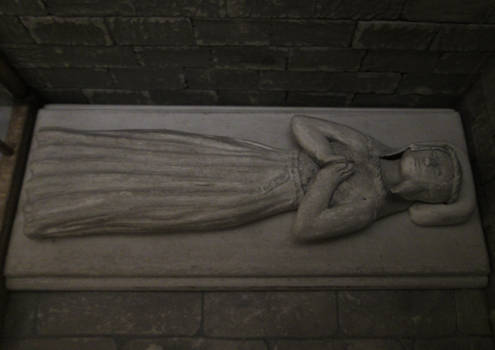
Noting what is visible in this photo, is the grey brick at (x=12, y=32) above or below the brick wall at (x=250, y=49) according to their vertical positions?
above

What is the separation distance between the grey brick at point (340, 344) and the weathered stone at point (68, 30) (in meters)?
2.07

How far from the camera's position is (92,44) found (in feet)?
6.61

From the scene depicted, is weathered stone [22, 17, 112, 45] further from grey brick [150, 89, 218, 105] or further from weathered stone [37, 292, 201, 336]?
weathered stone [37, 292, 201, 336]

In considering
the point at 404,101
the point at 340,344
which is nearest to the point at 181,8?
the point at 404,101

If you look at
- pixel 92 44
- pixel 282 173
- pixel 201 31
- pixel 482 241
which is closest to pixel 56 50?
pixel 92 44

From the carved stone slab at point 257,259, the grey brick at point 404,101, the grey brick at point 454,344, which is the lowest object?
the grey brick at point 454,344

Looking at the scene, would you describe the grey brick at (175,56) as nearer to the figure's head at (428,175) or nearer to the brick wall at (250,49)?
the brick wall at (250,49)

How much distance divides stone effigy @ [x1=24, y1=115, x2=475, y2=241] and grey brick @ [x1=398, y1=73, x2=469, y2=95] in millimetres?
490

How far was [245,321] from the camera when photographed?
1.93m

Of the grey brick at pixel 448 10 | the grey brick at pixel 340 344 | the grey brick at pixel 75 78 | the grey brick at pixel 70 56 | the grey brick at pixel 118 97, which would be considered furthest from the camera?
the grey brick at pixel 118 97

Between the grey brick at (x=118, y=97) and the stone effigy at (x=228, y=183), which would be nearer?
the stone effigy at (x=228, y=183)

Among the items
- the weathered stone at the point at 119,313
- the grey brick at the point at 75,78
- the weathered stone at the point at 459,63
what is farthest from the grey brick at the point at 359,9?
the weathered stone at the point at 119,313

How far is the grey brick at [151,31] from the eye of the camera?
1.89m

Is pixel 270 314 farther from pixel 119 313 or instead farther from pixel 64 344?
pixel 64 344
